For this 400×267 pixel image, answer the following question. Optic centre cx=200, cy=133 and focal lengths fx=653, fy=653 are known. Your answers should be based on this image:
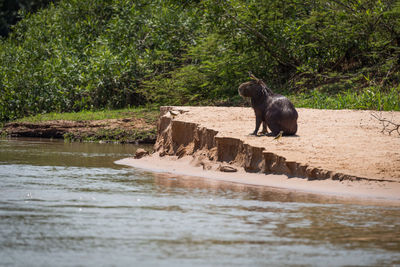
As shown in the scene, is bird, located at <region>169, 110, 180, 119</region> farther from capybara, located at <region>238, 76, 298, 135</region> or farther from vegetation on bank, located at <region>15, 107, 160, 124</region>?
vegetation on bank, located at <region>15, 107, 160, 124</region>

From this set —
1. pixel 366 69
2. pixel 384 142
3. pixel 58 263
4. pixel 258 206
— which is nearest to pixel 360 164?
pixel 384 142

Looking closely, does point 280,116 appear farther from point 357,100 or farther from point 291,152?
point 357,100

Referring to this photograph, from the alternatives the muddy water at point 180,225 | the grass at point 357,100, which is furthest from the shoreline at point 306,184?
the grass at point 357,100

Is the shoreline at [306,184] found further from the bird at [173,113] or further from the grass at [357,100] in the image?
the grass at [357,100]

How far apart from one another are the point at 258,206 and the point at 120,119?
12.7 m

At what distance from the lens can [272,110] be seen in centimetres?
1047

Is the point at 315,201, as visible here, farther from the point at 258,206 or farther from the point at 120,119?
the point at 120,119

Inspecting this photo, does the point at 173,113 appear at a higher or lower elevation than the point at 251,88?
lower

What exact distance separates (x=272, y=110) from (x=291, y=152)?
1356mm

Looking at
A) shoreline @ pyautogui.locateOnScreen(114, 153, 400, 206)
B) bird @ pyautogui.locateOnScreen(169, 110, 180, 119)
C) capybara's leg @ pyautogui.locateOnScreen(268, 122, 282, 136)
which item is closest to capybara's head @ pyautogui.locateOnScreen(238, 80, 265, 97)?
capybara's leg @ pyautogui.locateOnScreen(268, 122, 282, 136)

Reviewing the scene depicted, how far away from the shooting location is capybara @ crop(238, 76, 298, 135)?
34.2 ft

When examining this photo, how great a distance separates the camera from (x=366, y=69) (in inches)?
744

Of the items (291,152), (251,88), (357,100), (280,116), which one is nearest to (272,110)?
(280,116)

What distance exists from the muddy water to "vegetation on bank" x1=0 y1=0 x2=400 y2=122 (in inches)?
323
